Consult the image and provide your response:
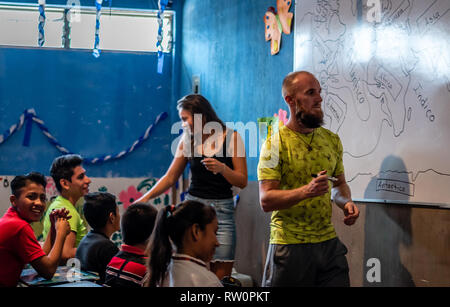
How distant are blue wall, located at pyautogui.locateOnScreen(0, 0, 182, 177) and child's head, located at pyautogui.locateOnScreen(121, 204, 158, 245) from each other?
356 centimetres

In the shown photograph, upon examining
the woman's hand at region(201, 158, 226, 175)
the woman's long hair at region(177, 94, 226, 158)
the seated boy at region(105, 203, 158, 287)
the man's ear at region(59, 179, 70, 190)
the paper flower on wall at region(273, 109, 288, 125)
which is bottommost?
the seated boy at region(105, 203, 158, 287)

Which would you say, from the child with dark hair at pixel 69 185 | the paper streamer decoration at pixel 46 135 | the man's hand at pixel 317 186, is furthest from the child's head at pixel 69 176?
the paper streamer decoration at pixel 46 135

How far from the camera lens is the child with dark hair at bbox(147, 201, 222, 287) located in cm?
193

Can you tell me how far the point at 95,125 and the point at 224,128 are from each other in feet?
11.1

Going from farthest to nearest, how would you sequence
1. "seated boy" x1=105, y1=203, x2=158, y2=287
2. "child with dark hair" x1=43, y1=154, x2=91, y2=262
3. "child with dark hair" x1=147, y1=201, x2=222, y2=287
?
"child with dark hair" x1=43, y1=154, x2=91, y2=262
"seated boy" x1=105, y1=203, x2=158, y2=287
"child with dark hair" x1=147, y1=201, x2=222, y2=287

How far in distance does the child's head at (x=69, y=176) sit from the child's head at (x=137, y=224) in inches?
35.1

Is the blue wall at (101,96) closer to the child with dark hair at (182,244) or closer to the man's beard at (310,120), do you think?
the man's beard at (310,120)

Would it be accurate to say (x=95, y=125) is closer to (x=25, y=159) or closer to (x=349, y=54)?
(x=25, y=159)

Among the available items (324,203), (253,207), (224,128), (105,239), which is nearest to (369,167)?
(324,203)

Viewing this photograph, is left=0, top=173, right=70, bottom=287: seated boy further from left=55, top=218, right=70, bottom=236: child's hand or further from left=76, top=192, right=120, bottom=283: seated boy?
left=76, top=192, right=120, bottom=283: seated boy

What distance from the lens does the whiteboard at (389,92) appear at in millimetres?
2131

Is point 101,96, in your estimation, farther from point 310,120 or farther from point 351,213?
point 351,213

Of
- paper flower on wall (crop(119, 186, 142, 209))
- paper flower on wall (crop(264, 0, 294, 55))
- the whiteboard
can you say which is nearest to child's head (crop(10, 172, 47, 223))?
the whiteboard

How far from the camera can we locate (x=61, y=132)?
19.4 feet
